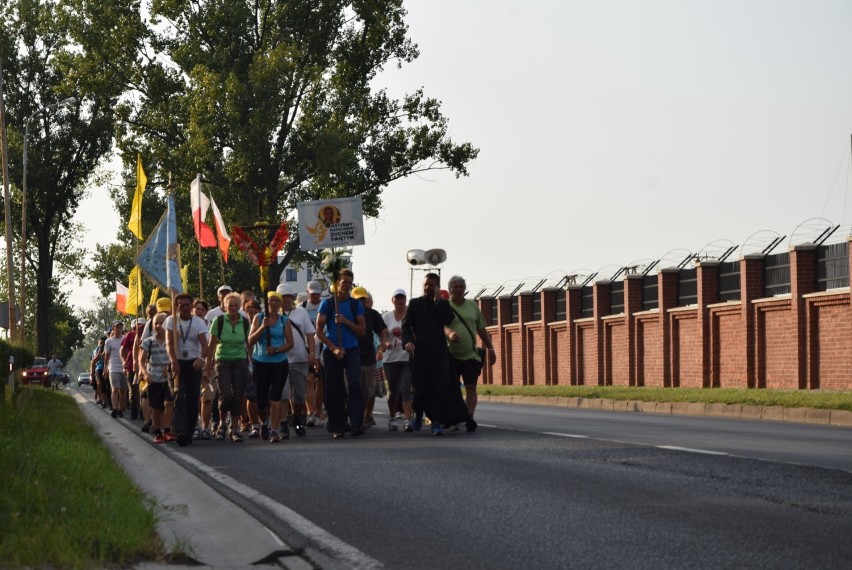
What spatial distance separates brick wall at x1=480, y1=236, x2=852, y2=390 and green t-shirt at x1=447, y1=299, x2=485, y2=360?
505 inches

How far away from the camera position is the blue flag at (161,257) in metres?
26.6

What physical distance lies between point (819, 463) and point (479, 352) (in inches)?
255

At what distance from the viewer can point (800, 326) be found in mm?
30047

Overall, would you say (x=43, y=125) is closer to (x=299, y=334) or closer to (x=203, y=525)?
(x=299, y=334)

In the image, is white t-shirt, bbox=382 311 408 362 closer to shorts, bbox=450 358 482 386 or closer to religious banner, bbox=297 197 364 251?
shorts, bbox=450 358 482 386

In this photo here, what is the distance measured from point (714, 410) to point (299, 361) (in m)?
9.84

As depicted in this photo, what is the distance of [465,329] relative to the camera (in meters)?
17.6

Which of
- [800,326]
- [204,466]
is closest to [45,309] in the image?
[800,326]

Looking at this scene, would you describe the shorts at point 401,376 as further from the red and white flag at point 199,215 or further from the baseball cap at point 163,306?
the red and white flag at point 199,215

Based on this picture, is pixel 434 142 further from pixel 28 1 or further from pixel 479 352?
pixel 479 352

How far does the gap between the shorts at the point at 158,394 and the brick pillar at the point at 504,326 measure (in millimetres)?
34220

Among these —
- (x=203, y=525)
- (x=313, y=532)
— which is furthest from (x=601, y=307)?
(x=313, y=532)

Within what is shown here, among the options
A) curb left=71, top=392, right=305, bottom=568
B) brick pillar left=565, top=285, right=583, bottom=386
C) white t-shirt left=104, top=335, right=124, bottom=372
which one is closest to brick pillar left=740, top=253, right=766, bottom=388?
brick pillar left=565, top=285, right=583, bottom=386

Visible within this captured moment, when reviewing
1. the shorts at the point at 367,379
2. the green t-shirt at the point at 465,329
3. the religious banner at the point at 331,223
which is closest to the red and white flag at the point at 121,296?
the religious banner at the point at 331,223
